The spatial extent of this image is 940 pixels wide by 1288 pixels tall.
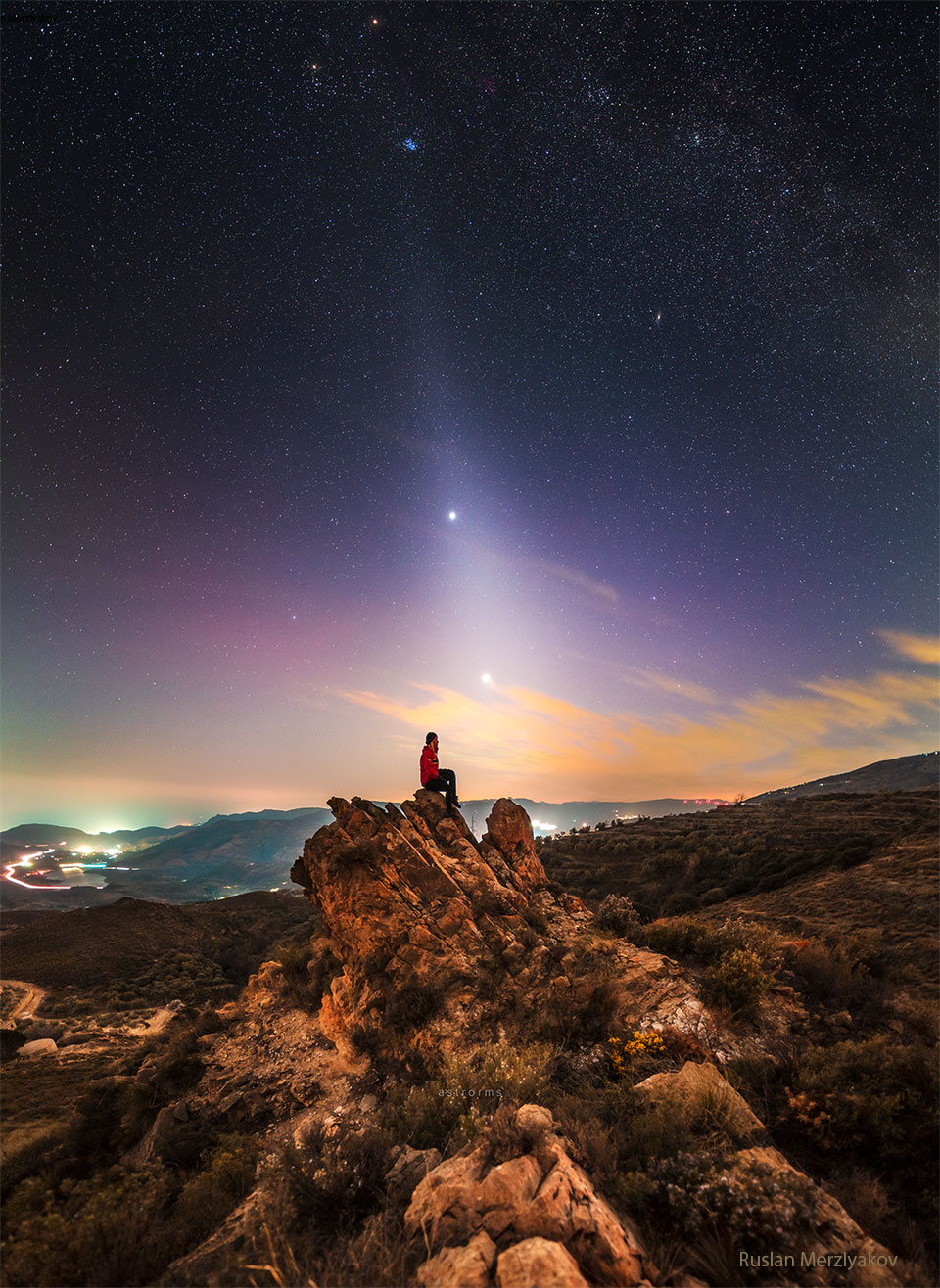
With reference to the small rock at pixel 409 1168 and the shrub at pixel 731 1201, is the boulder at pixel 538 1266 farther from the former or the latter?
the small rock at pixel 409 1168

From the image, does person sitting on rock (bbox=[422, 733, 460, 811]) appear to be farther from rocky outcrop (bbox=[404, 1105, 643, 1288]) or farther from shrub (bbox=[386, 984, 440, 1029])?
rocky outcrop (bbox=[404, 1105, 643, 1288])

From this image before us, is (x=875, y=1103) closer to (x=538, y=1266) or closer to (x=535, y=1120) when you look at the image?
(x=535, y=1120)

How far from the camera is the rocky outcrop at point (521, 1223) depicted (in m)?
3.66

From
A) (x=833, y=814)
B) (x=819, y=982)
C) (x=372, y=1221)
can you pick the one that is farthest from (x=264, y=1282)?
(x=833, y=814)

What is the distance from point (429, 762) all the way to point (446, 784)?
46.0 inches

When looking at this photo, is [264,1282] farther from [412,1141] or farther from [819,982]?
[819,982]

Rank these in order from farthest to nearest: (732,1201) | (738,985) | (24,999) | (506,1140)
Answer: (24,999)
(738,985)
(506,1140)
(732,1201)

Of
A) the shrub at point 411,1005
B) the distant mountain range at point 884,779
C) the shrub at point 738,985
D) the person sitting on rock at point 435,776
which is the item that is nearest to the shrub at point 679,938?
the shrub at point 738,985

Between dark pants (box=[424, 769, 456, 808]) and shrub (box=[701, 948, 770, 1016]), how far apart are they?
8496mm

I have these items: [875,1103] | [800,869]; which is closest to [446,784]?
[875,1103]

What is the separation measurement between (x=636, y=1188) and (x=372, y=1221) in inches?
109

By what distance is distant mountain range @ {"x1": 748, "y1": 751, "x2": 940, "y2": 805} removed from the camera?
3312 inches

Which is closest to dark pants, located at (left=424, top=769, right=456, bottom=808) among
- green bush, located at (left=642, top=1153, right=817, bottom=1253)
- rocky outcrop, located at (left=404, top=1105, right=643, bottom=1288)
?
rocky outcrop, located at (left=404, top=1105, right=643, bottom=1288)

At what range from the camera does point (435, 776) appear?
15.7 m
